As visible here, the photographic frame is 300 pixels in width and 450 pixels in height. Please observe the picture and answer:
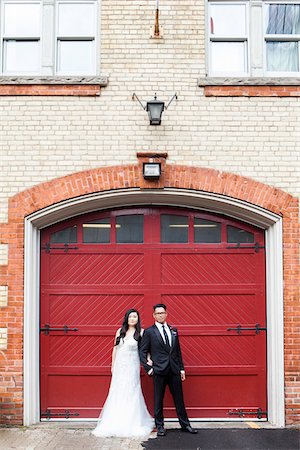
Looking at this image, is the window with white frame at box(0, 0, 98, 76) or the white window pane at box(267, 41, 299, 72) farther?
the white window pane at box(267, 41, 299, 72)

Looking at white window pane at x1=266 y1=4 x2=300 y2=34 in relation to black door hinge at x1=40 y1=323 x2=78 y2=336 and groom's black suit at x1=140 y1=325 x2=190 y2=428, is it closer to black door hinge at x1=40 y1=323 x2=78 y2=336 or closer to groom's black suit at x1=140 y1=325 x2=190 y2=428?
groom's black suit at x1=140 y1=325 x2=190 y2=428

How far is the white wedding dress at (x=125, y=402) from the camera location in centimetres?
749

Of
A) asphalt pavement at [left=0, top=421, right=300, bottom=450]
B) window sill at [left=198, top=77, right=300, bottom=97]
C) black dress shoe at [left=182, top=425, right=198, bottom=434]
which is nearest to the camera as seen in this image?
asphalt pavement at [left=0, top=421, right=300, bottom=450]

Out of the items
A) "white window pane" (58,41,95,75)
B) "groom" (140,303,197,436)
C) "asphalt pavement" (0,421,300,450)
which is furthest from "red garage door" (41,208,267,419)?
"white window pane" (58,41,95,75)

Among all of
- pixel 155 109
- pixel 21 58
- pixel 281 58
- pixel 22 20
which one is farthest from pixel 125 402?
pixel 22 20

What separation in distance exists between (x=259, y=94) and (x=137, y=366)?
420 centimetres

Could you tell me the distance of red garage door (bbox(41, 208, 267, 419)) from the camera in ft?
27.1

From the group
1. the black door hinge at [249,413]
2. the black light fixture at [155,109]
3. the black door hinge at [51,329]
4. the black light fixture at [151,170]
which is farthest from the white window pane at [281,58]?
the black door hinge at [249,413]

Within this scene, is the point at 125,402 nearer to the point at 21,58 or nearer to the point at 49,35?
the point at 21,58

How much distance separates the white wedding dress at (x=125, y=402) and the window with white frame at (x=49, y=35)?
407 cm

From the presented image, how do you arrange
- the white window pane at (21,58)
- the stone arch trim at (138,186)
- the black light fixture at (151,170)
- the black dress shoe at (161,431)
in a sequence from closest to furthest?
1. the black dress shoe at (161,431)
2. the black light fixture at (151,170)
3. the stone arch trim at (138,186)
4. the white window pane at (21,58)

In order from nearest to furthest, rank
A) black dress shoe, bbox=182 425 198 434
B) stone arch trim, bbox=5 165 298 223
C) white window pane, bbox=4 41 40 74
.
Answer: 1. black dress shoe, bbox=182 425 198 434
2. stone arch trim, bbox=5 165 298 223
3. white window pane, bbox=4 41 40 74

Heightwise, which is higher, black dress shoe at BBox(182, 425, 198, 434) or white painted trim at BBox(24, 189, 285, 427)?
white painted trim at BBox(24, 189, 285, 427)

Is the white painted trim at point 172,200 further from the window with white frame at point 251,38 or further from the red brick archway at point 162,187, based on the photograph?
the window with white frame at point 251,38
